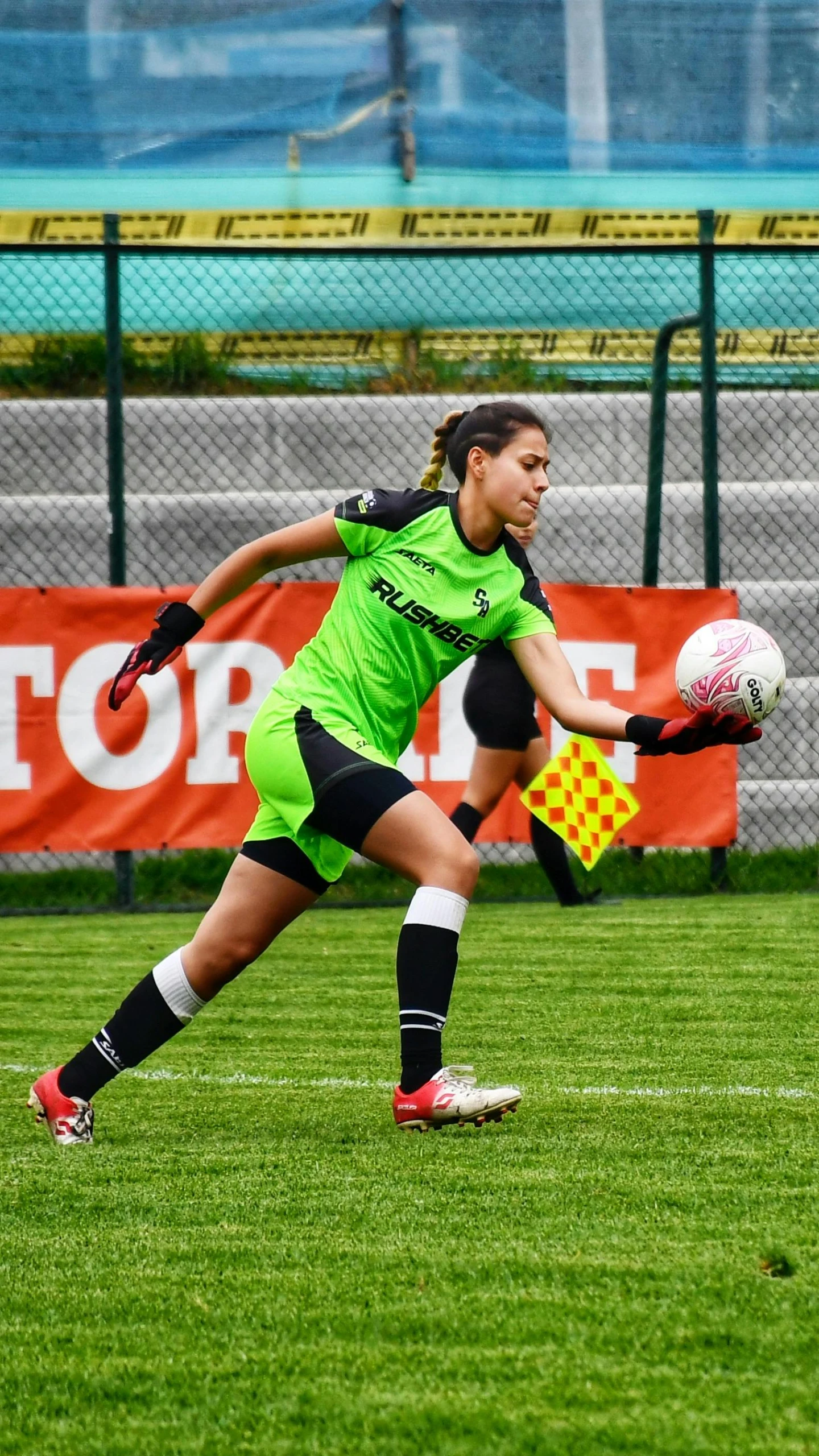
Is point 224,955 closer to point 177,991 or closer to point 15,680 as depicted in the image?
point 177,991

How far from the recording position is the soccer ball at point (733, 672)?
4.18 meters

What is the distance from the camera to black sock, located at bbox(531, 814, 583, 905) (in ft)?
27.4

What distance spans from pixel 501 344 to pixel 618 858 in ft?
12.2

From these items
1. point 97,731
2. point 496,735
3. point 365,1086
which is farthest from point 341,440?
point 365,1086

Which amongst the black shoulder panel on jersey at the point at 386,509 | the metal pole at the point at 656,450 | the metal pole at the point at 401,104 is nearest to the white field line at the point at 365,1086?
the black shoulder panel on jersey at the point at 386,509

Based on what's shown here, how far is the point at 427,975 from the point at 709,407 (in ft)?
17.9

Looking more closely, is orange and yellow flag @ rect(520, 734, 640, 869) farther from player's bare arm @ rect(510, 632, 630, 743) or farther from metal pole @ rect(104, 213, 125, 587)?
metal pole @ rect(104, 213, 125, 587)

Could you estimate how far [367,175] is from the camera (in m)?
11.4

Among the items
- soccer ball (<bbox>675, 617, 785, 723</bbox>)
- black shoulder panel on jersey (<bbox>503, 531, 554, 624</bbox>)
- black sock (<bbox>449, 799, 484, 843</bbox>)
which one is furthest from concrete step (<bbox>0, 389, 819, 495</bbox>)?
soccer ball (<bbox>675, 617, 785, 723</bbox>)

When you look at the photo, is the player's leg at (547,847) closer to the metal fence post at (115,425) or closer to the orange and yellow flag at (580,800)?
the orange and yellow flag at (580,800)

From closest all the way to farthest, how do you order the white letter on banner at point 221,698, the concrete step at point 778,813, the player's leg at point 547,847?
the player's leg at point 547,847 < the white letter on banner at point 221,698 < the concrete step at point 778,813

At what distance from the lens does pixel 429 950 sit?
4172 mm

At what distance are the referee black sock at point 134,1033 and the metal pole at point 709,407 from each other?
520cm

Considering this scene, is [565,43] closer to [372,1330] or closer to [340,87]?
[340,87]
